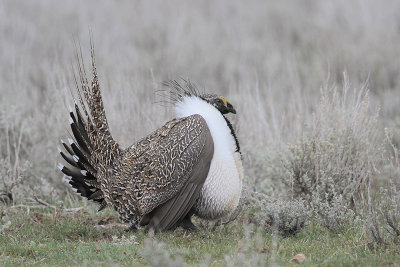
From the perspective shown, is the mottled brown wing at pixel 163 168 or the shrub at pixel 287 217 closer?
the mottled brown wing at pixel 163 168

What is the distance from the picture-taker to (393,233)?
5.02 m

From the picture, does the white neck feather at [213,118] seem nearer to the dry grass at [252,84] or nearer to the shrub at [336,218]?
the dry grass at [252,84]

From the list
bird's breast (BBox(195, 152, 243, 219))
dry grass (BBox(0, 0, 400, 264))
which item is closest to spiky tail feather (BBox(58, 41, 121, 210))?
dry grass (BBox(0, 0, 400, 264))

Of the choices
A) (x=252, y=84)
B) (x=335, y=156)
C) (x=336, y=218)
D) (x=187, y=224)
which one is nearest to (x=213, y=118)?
(x=187, y=224)

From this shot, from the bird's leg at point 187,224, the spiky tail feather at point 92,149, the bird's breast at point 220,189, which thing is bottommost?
the bird's leg at point 187,224

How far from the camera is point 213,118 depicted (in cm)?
549

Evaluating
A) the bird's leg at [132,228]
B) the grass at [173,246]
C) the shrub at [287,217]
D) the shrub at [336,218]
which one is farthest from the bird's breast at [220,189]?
the shrub at [336,218]

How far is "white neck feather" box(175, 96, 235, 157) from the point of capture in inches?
212

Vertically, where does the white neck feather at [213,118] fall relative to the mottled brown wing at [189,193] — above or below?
above

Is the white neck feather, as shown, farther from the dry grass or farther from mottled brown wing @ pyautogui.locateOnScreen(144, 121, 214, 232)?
the dry grass

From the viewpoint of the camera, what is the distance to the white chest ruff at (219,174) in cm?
531

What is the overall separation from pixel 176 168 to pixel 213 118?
0.54 meters

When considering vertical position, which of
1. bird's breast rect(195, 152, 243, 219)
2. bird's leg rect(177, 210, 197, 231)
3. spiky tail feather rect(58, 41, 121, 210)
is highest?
spiky tail feather rect(58, 41, 121, 210)

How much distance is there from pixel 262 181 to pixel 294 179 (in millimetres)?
792
